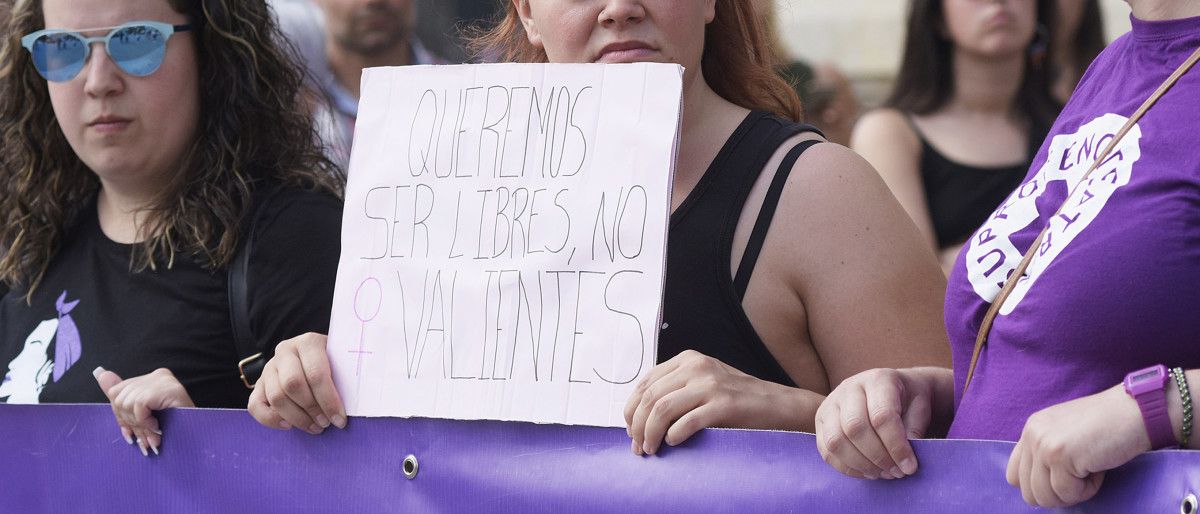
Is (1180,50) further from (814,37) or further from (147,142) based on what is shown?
(814,37)

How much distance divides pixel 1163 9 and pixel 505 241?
0.83 metres

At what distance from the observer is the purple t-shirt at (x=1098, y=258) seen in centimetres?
136

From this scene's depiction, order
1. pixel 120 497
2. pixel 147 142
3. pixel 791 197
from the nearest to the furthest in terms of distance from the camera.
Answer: pixel 791 197 → pixel 120 497 → pixel 147 142

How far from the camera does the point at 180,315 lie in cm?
239

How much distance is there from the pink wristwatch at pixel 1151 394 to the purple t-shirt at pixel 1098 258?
0.08m

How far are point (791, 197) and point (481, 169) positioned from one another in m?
0.42

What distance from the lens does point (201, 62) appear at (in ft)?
8.69

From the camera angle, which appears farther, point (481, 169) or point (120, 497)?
point (120, 497)

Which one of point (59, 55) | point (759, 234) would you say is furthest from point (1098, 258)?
point (59, 55)

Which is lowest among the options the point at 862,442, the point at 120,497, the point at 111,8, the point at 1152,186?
the point at 120,497

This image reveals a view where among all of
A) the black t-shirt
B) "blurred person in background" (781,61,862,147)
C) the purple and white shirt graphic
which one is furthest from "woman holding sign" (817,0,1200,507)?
"blurred person in background" (781,61,862,147)

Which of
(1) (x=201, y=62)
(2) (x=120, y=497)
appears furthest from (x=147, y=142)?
(2) (x=120, y=497)

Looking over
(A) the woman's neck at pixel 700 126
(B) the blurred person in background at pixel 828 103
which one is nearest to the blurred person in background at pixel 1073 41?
(B) the blurred person in background at pixel 828 103

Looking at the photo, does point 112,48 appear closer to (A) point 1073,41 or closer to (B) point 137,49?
(B) point 137,49
